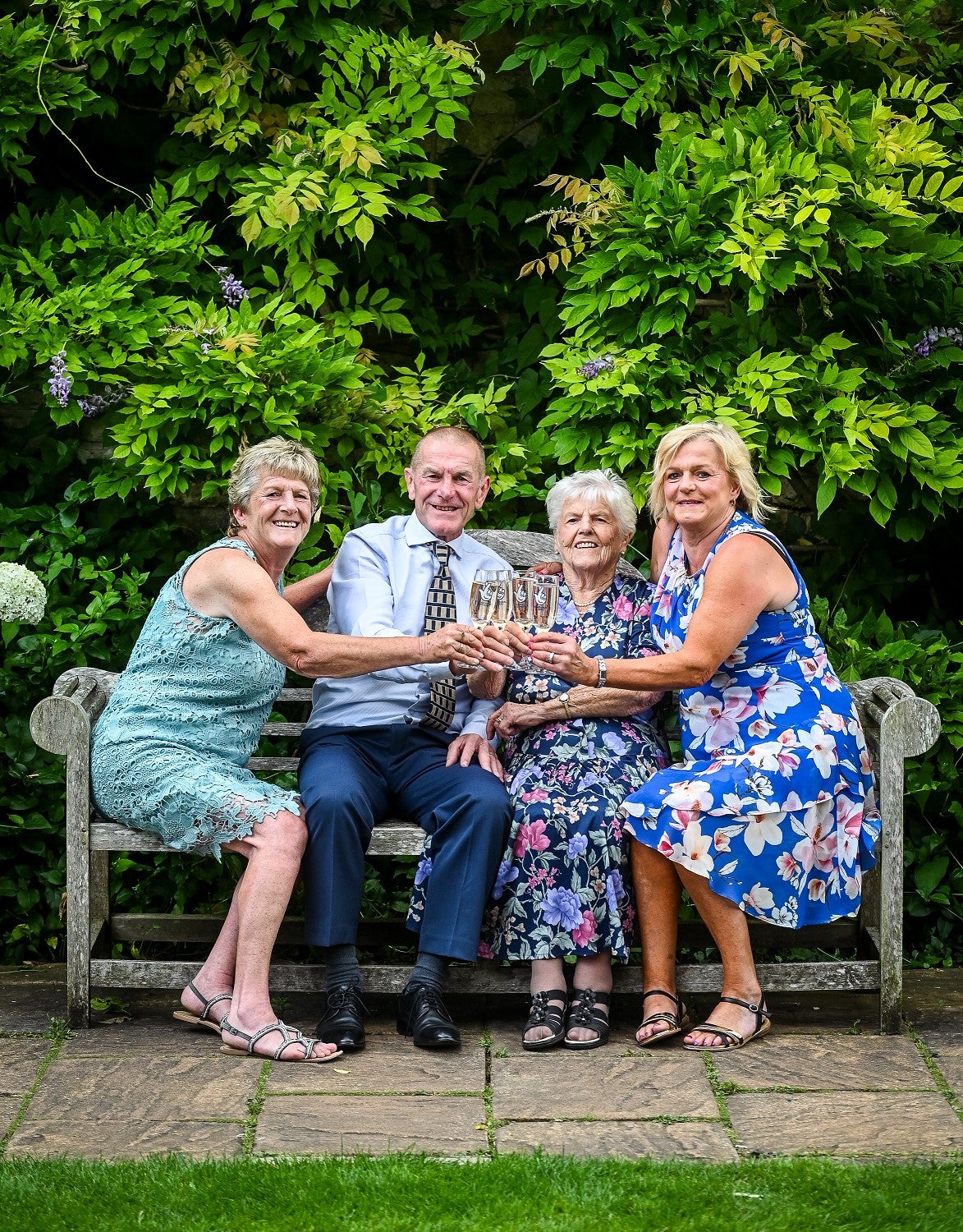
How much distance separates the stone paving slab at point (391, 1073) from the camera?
3.32m

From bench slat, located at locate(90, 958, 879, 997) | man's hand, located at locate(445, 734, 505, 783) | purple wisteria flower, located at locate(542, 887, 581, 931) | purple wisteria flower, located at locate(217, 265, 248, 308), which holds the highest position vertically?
purple wisteria flower, located at locate(217, 265, 248, 308)

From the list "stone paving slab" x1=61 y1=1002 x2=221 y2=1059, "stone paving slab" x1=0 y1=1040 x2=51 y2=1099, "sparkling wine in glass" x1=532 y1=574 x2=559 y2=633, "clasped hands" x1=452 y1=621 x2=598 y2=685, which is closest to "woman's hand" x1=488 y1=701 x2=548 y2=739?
"clasped hands" x1=452 y1=621 x2=598 y2=685

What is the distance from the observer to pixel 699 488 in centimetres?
378

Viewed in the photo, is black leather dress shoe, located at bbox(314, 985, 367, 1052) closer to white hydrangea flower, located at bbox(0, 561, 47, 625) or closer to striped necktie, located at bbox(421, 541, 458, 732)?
striped necktie, located at bbox(421, 541, 458, 732)

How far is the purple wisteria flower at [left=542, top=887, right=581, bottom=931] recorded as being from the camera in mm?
3635

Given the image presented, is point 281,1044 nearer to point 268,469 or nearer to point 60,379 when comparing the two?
point 268,469

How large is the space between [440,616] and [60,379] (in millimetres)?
1580

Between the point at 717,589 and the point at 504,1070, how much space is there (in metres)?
1.30

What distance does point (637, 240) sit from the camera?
4504mm

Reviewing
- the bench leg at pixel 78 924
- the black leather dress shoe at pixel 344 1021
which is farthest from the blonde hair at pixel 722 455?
the bench leg at pixel 78 924

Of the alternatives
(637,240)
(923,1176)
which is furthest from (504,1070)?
(637,240)

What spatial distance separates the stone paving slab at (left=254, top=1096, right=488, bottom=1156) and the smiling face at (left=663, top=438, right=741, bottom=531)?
158 centimetres

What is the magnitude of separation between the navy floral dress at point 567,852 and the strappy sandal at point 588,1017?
12 centimetres

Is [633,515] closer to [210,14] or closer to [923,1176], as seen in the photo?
[923,1176]
